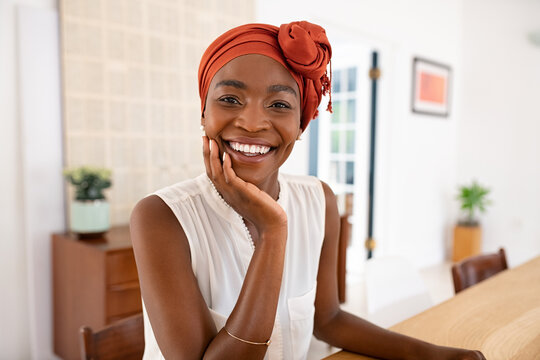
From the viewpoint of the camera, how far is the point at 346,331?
1.04m

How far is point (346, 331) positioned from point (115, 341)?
58cm

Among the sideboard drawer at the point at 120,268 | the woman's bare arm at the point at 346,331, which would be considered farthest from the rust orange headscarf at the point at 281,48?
the sideboard drawer at the point at 120,268

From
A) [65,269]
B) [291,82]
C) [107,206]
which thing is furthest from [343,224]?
[291,82]

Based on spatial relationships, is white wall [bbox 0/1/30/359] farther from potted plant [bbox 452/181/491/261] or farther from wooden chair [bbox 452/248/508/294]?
potted plant [bbox 452/181/491/261]

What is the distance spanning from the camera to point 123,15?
7.95ft

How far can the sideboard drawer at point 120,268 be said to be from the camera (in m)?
2.01

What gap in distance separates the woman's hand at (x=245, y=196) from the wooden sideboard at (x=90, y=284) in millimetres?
1319

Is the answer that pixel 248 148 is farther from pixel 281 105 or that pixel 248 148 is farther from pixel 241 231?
pixel 241 231

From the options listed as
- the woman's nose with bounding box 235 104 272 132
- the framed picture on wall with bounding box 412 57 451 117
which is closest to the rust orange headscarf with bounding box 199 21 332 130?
the woman's nose with bounding box 235 104 272 132

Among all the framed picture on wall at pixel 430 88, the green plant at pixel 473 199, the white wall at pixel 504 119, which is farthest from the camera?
the green plant at pixel 473 199

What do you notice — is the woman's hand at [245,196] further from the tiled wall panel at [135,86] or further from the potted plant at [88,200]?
the tiled wall panel at [135,86]

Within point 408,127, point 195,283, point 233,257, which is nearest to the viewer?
point 195,283

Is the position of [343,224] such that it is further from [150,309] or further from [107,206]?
[150,309]

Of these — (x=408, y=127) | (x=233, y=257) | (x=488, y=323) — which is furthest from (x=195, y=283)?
(x=408, y=127)
